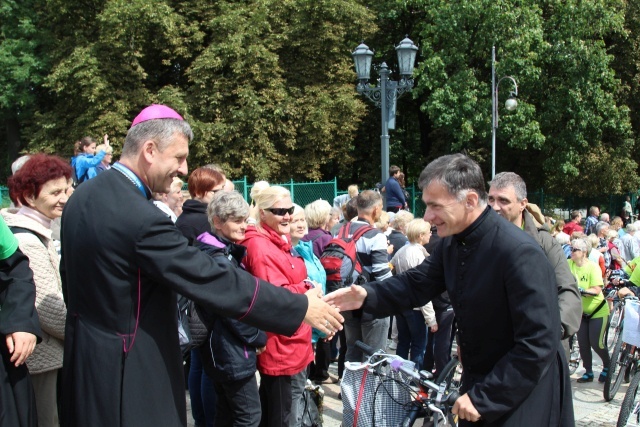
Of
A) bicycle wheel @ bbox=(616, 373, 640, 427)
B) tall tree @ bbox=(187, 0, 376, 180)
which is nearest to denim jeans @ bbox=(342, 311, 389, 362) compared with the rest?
bicycle wheel @ bbox=(616, 373, 640, 427)

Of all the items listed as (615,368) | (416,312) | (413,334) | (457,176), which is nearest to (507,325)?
(457,176)

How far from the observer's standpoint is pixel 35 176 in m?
3.81

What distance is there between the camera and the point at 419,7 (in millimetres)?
28906

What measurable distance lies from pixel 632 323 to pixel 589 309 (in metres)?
1.81

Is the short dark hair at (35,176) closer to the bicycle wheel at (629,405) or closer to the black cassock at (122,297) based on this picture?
the black cassock at (122,297)

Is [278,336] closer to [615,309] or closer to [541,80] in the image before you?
[615,309]

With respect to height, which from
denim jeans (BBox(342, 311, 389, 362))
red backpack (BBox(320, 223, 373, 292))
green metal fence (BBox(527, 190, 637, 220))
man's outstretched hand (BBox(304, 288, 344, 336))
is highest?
man's outstretched hand (BBox(304, 288, 344, 336))

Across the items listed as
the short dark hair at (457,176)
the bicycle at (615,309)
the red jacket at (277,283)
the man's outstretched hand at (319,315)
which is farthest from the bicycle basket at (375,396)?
the bicycle at (615,309)

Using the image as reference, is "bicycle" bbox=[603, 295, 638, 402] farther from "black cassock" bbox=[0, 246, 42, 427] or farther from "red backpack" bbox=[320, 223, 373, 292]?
"black cassock" bbox=[0, 246, 42, 427]

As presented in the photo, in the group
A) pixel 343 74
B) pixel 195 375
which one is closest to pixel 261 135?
pixel 343 74

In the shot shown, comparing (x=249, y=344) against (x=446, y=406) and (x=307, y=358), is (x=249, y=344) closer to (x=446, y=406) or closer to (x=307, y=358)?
(x=307, y=358)

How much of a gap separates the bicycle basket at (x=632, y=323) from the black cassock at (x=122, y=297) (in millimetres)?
4504

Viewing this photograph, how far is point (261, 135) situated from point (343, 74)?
493cm

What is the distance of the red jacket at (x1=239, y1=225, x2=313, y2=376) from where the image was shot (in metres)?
4.38
